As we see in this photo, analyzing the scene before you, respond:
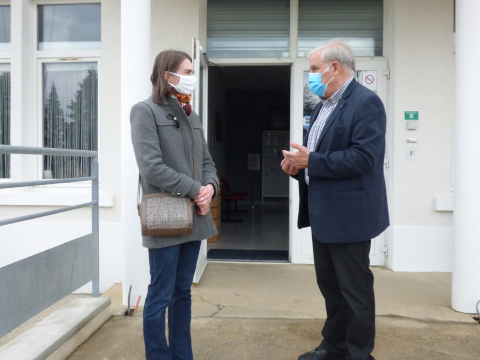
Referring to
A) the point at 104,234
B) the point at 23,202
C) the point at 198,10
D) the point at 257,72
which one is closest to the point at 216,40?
the point at 198,10

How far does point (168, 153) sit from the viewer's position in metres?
1.95

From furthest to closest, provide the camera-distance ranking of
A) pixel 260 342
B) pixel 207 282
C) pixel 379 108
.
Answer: pixel 207 282
pixel 260 342
pixel 379 108

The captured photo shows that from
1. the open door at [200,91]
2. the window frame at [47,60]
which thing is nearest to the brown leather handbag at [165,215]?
the open door at [200,91]

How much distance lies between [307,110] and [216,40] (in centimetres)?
124

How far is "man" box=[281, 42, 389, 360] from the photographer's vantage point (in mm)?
1966

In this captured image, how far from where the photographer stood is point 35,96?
461 centimetres

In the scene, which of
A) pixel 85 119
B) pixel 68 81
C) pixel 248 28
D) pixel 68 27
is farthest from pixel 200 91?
pixel 68 27

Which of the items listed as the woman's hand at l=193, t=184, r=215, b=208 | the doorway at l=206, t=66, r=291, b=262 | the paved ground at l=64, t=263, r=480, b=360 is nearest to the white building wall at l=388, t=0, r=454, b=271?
the paved ground at l=64, t=263, r=480, b=360

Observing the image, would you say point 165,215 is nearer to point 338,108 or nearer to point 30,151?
point 30,151

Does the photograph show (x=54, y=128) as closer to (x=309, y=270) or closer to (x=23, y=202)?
(x=23, y=202)

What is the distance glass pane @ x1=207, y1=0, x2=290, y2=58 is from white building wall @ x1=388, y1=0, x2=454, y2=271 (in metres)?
1.13

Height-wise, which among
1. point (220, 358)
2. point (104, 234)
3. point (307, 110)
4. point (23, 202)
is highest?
point (307, 110)

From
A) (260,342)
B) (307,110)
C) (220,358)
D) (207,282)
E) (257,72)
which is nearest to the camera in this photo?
(220,358)

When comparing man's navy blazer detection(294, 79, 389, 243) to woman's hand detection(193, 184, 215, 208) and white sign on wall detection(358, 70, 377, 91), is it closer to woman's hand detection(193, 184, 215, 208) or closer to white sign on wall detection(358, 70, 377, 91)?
woman's hand detection(193, 184, 215, 208)
